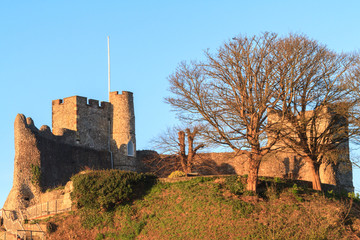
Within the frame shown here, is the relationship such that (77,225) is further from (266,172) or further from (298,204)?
(266,172)

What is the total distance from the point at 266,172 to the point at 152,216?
17451 mm

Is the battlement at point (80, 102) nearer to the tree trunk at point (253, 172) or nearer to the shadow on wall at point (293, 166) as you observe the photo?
the shadow on wall at point (293, 166)

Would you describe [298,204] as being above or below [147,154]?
below

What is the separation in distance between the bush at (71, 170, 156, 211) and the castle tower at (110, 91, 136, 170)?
1344 centimetres

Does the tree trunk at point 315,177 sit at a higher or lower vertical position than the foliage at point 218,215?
higher

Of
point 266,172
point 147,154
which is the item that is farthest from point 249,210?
point 147,154

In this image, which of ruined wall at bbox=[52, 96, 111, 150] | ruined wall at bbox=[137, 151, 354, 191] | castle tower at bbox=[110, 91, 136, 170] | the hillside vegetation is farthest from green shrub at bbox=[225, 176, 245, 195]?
ruined wall at bbox=[52, 96, 111, 150]

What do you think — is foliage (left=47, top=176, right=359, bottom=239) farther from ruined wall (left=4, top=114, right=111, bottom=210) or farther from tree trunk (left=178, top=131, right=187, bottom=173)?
tree trunk (left=178, top=131, right=187, bottom=173)

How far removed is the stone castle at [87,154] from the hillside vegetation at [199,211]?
21.4 feet

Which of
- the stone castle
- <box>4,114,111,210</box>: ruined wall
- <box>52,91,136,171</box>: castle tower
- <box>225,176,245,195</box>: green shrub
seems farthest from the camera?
<box>52,91,136,171</box>: castle tower

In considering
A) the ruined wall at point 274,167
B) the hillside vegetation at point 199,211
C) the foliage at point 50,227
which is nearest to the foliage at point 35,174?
the hillside vegetation at point 199,211

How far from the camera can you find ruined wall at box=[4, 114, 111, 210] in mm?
38969

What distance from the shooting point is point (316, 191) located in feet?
112

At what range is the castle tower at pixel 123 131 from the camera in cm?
4791
